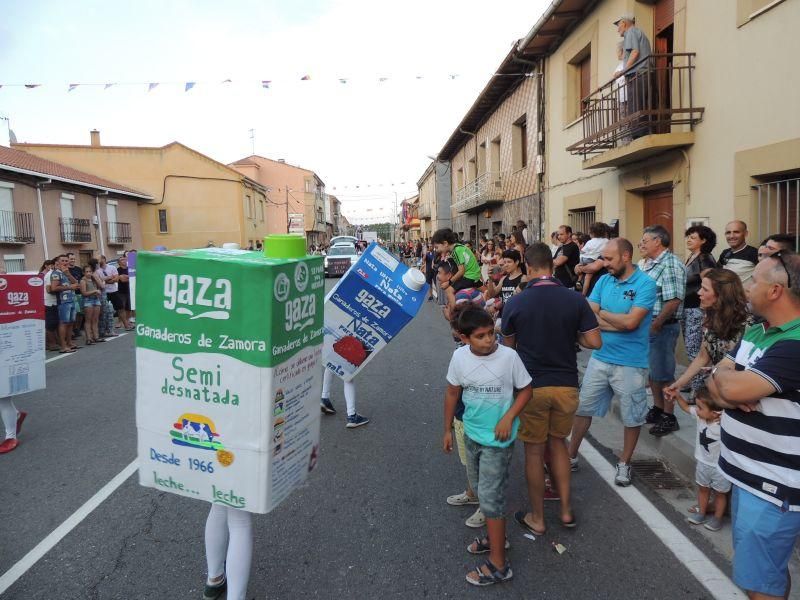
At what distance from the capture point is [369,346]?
15.6 ft

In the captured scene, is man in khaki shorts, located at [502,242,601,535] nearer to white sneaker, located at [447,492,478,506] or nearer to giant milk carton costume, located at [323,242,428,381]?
white sneaker, located at [447,492,478,506]

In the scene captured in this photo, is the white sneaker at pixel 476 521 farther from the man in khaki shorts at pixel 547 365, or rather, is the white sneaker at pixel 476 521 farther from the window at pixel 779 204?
the window at pixel 779 204

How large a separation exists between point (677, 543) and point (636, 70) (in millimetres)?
6664

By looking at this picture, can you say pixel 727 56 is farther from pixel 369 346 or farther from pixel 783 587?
pixel 783 587

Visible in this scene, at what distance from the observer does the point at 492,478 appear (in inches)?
112

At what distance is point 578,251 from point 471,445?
18.6 ft

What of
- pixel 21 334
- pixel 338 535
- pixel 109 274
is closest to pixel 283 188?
pixel 109 274

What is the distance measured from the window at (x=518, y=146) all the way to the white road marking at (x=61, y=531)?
557 inches

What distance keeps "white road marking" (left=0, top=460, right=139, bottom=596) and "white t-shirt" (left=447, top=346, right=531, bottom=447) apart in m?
2.59

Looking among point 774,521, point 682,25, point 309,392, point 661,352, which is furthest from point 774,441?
point 682,25

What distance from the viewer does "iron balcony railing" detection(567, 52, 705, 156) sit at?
23.6 ft

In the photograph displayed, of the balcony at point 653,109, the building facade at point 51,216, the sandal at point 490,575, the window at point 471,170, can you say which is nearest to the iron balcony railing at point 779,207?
the balcony at point 653,109

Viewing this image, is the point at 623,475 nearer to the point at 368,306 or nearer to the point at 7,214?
the point at 368,306

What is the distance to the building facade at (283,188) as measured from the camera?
55250 mm
